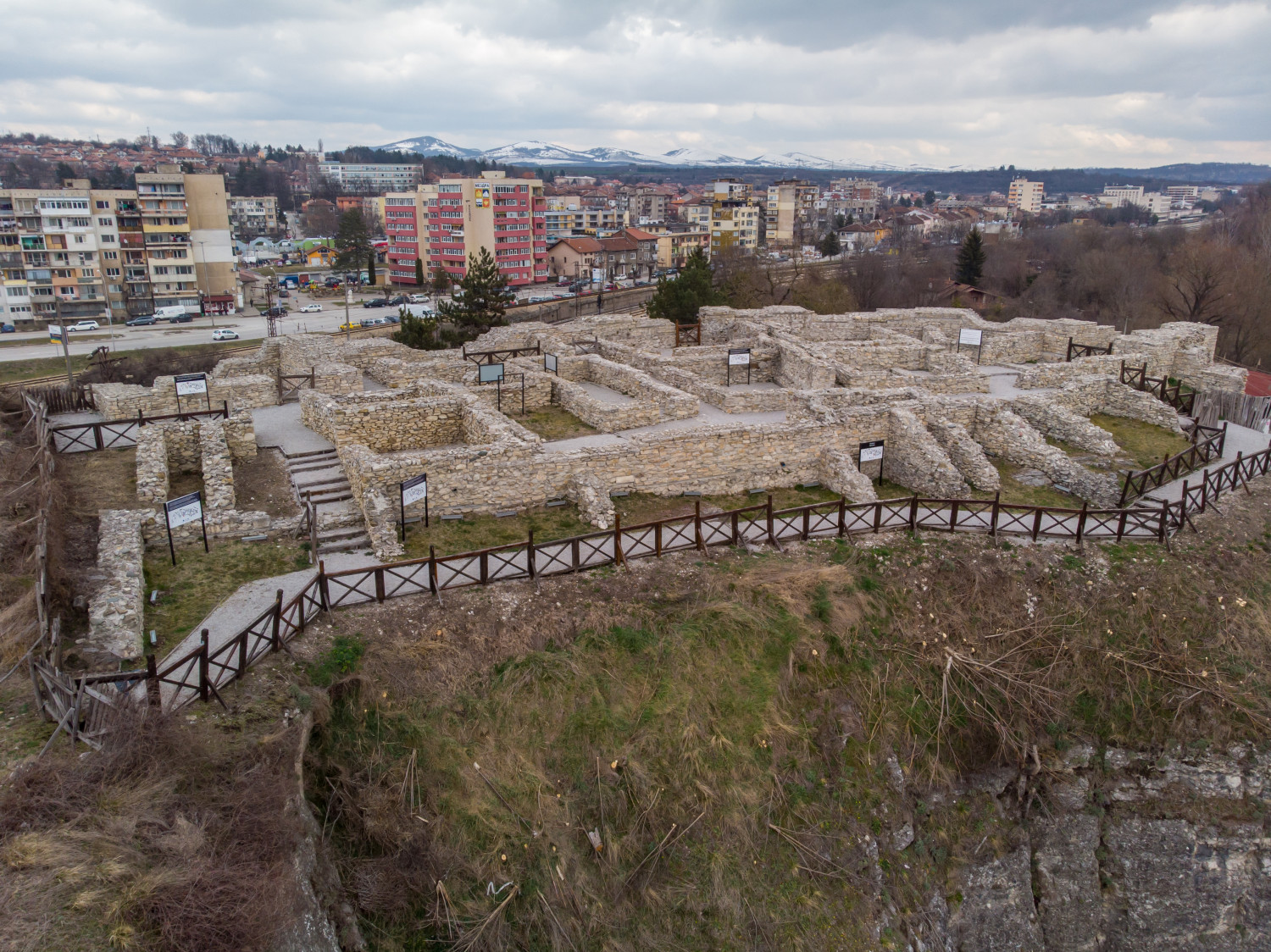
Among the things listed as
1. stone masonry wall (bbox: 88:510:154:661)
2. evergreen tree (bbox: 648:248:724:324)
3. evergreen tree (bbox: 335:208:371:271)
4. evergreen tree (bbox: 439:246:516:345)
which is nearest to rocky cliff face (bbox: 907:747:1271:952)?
stone masonry wall (bbox: 88:510:154:661)

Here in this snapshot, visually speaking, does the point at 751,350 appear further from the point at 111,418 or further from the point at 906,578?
the point at 111,418

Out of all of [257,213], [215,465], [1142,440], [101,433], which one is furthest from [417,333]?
[257,213]

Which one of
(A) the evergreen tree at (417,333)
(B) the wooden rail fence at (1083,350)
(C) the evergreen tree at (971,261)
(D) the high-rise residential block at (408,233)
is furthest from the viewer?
(D) the high-rise residential block at (408,233)

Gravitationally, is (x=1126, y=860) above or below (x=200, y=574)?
below

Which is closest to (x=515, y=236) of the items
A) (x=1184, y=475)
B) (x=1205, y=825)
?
(x=1184, y=475)

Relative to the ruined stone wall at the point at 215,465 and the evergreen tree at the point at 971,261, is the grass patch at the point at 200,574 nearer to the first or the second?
the ruined stone wall at the point at 215,465

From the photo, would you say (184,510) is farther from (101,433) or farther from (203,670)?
(101,433)

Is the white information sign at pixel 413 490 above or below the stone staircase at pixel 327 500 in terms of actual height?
above

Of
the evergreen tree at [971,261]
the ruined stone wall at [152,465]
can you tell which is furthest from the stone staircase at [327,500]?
the evergreen tree at [971,261]
